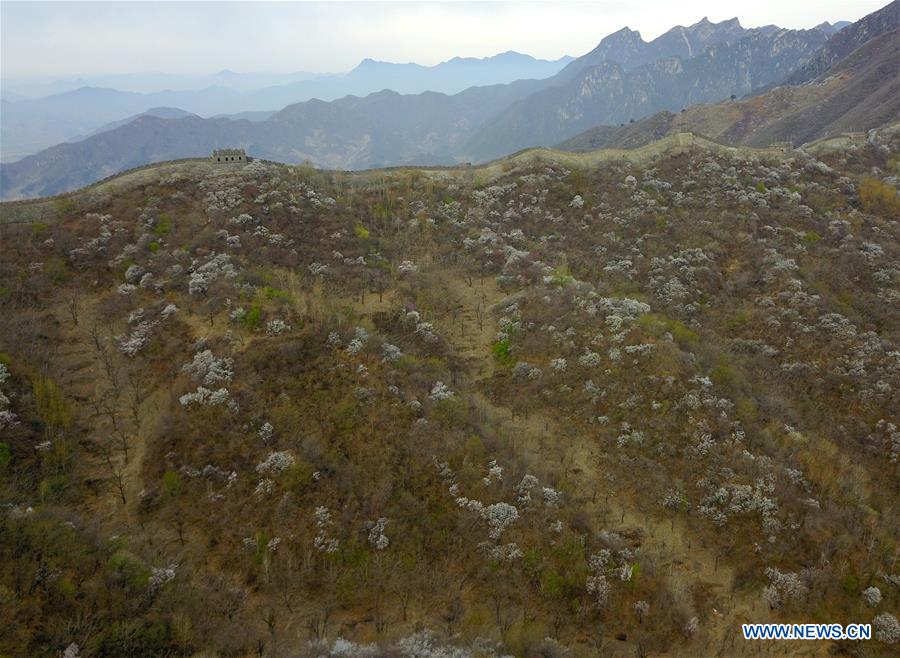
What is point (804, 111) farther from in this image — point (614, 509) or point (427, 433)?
point (427, 433)

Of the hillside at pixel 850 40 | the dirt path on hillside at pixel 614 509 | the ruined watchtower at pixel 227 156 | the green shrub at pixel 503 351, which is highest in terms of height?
the hillside at pixel 850 40

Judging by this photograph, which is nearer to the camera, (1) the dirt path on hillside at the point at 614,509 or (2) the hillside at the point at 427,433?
(2) the hillside at the point at 427,433

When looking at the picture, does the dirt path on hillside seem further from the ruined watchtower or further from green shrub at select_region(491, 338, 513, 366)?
the ruined watchtower

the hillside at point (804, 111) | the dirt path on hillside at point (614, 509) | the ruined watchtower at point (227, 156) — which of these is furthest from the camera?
the hillside at point (804, 111)

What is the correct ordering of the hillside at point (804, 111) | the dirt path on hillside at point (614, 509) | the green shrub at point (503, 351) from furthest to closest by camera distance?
1. the hillside at point (804, 111)
2. the green shrub at point (503, 351)
3. the dirt path on hillside at point (614, 509)

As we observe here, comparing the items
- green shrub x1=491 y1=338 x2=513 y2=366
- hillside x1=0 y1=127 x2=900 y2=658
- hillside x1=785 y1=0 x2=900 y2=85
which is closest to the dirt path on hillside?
hillside x1=0 y1=127 x2=900 y2=658

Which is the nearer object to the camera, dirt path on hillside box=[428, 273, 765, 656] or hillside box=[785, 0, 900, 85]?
dirt path on hillside box=[428, 273, 765, 656]

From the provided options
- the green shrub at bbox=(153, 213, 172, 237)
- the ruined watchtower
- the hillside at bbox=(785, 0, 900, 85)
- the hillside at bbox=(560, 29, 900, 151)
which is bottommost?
the green shrub at bbox=(153, 213, 172, 237)

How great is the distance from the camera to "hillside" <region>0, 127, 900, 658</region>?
1427 centimetres

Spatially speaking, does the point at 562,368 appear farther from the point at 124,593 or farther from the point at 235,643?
the point at 124,593

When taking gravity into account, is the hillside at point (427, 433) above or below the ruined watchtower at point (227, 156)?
below

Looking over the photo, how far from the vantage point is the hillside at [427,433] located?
14.3 m

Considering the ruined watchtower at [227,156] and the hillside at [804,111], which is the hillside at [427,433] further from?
the hillside at [804,111]

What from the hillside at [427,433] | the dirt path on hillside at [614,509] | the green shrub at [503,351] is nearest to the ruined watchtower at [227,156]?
the hillside at [427,433]
